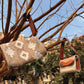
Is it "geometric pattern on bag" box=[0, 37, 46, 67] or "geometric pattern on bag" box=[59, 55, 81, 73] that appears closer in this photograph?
"geometric pattern on bag" box=[0, 37, 46, 67]

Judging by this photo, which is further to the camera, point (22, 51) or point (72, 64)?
point (72, 64)

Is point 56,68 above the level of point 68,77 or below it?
above

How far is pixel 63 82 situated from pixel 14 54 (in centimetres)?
1175

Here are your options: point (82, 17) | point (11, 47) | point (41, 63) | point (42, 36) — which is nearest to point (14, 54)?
point (11, 47)

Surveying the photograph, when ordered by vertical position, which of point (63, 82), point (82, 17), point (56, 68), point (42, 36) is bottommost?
point (63, 82)

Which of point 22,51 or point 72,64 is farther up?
point 22,51

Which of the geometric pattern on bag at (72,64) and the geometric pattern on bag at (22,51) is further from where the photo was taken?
the geometric pattern on bag at (72,64)

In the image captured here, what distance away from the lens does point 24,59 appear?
2.09 metres

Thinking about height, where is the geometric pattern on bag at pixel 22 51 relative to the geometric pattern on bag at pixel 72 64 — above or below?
above

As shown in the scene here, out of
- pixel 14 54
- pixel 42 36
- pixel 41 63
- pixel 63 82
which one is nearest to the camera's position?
pixel 14 54

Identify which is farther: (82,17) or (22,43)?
(82,17)

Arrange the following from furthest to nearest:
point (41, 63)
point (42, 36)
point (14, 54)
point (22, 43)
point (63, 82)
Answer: point (63, 82) < point (41, 63) < point (42, 36) < point (22, 43) < point (14, 54)

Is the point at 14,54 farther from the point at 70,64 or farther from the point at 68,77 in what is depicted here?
the point at 68,77

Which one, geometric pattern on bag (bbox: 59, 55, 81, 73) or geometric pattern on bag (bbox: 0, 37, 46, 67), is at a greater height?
geometric pattern on bag (bbox: 0, 37, 46, 67)
